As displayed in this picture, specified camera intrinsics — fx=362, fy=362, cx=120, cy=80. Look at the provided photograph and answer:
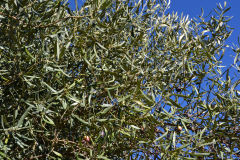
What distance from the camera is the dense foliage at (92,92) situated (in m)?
1.85

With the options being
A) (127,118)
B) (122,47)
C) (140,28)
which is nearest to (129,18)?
(140,28)

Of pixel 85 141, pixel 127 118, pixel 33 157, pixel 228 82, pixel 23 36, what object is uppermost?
pixel 228 82

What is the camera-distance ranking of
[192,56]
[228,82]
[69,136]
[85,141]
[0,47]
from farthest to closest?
[192,56], [228,82], [69,136], [85,141], [0,47]

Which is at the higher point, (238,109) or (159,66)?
(159,66)

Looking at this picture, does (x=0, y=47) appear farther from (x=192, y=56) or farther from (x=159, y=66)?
(x=192, y=56)

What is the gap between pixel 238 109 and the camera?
2217 mm

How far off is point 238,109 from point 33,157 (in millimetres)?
1242

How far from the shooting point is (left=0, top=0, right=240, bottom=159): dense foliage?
1854 mm

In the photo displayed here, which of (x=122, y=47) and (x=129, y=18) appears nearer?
(x=122, y=47)

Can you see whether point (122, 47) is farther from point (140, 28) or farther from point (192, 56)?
point (192, 56)

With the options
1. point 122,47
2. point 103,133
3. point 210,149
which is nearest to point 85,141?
point 103,133

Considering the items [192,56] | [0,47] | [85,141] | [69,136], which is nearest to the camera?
[0,47]

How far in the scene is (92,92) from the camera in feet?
6.38

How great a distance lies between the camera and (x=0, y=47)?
1.86 m
